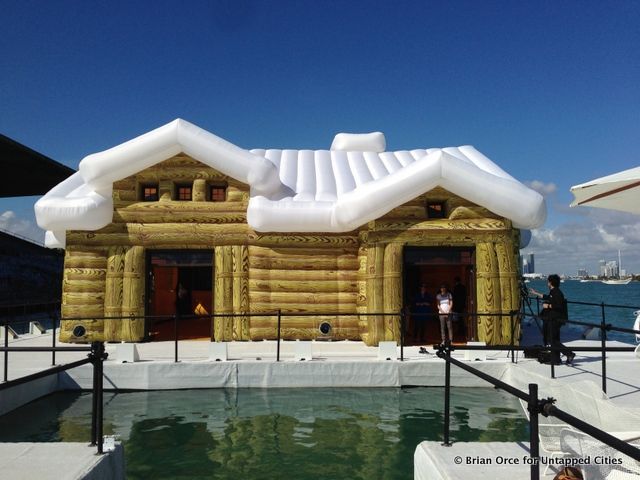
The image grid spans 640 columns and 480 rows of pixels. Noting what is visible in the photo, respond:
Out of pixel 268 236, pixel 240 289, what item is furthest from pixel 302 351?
pixel 268 236

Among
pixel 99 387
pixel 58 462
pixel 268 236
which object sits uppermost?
pixel 268 236

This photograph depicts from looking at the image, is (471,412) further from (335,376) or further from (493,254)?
(493,254)

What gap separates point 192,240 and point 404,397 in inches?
263

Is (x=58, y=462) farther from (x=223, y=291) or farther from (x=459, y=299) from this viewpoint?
(x=459, y=299)

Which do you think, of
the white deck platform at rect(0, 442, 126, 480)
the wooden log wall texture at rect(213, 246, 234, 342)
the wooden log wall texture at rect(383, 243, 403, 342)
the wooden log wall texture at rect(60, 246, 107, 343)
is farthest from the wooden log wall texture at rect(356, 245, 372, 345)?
the white deck platform at rect(0, 442, 126, 480)

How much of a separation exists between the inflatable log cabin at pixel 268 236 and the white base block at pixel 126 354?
8.85 feet

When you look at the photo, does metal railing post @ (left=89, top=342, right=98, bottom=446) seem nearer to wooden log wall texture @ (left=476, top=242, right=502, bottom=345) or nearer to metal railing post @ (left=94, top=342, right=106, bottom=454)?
metal railing post @ (left=94, top=342, right=106, bottom=454)

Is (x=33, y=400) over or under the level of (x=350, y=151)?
under

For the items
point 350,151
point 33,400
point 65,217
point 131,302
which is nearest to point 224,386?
point 33,400

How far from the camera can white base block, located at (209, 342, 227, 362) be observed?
10.1 meters

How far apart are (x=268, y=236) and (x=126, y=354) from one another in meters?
4.57

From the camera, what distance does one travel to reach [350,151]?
18391mm

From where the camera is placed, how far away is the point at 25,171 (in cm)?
3209

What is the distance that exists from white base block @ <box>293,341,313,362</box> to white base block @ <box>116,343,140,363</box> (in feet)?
9.96
